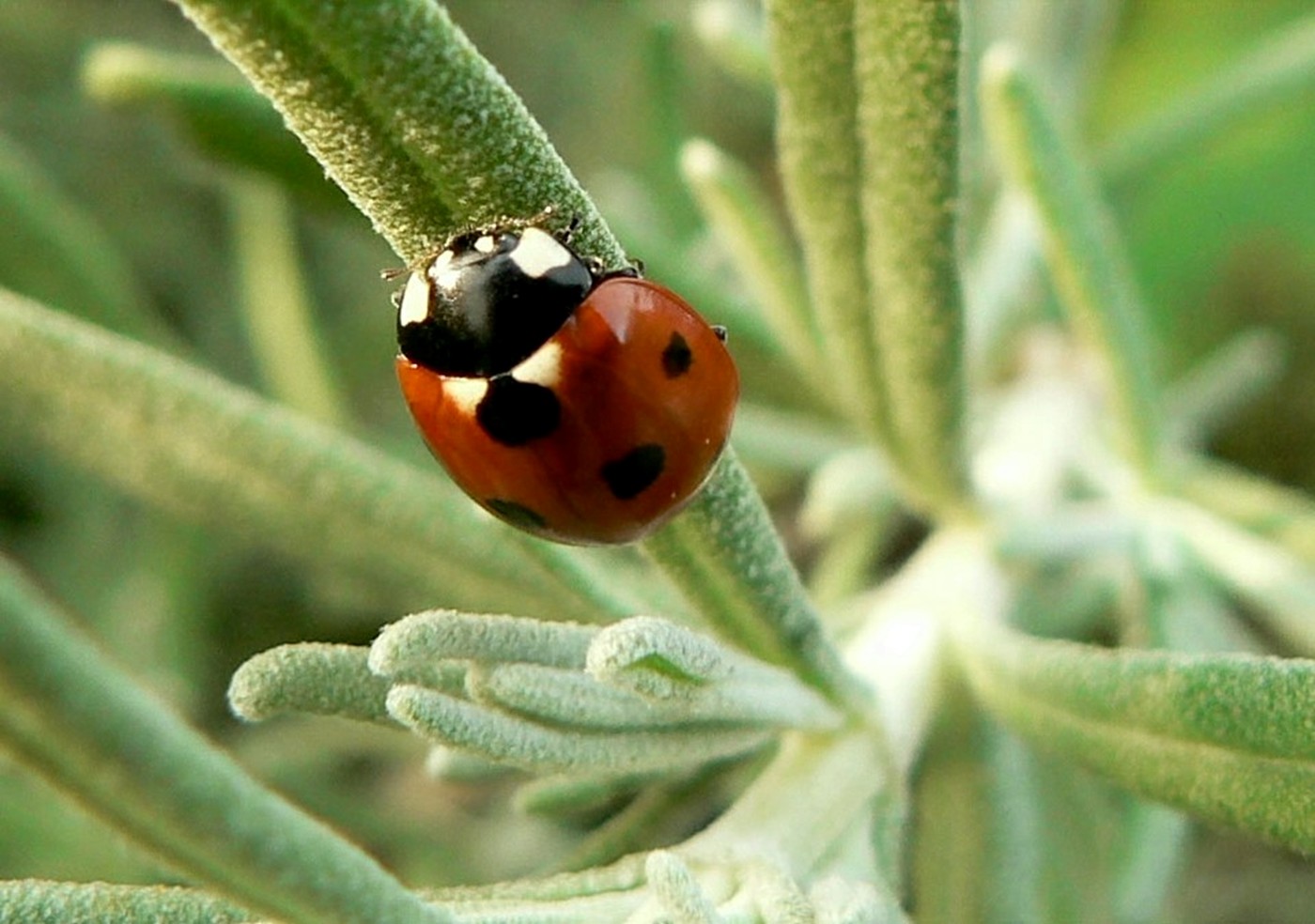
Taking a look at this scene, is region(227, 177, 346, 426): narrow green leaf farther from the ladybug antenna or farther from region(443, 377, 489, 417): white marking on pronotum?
the ladybug antenna

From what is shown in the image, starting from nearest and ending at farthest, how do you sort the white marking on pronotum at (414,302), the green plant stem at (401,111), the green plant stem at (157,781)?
1. the green plant stem at (157,781)
2. the green plant stem at (401,111)
3. the white marking on pronotum at (414,302)

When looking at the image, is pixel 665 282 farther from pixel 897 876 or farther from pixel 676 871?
pixel 676 871

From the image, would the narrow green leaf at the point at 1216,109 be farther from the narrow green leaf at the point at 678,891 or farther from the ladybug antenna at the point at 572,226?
the narrow green leaf at the point at 678,891

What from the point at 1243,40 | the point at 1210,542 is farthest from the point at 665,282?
→ the point at 1243,40

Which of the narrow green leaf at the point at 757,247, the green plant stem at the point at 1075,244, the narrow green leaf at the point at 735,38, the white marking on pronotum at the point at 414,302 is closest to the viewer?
the white marking on pronotum at the point at 414,302

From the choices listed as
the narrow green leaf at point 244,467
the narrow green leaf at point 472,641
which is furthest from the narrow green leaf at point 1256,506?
the narrow green leaf at point 472,641

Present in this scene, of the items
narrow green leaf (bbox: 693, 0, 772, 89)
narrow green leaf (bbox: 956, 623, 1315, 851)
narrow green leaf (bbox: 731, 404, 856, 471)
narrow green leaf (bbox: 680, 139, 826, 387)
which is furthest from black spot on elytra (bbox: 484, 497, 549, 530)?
narrow green leaf (bbox: 693, 0, 772, 89)

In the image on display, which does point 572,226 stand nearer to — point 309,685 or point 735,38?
point 309,685
